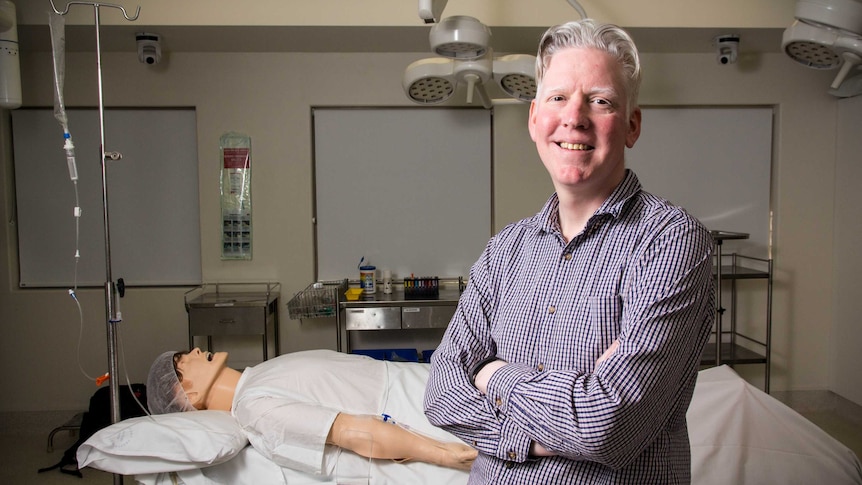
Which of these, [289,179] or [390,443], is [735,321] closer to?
[390,443]

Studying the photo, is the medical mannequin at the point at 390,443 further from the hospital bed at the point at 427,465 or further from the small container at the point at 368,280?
the small container at the point at 368,280

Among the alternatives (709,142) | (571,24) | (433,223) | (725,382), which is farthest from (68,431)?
(709,142)

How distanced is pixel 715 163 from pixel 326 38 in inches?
93.6

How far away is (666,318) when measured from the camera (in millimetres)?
887

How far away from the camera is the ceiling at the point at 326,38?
311cm

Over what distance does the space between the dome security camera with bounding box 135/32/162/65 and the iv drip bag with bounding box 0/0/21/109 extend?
1.90 feet

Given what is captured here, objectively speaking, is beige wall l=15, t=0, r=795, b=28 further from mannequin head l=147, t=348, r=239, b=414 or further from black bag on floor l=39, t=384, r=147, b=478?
black bag on floor l=39, t=384, r=147, b=478

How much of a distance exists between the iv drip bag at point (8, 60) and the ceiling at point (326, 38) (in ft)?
1.14

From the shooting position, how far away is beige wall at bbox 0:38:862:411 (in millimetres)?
3531

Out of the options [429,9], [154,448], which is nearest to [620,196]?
[429,9]

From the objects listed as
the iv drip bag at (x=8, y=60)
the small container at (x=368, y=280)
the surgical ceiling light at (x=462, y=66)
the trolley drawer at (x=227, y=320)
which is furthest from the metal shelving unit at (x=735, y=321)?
the iv drip bag at (x=8, y=60)

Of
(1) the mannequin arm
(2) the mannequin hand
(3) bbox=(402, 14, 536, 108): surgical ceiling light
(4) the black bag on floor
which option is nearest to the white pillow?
(1) the mannequin arm

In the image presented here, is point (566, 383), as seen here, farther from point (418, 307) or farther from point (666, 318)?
point (418, 307)

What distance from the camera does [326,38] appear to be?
10.8 ft
